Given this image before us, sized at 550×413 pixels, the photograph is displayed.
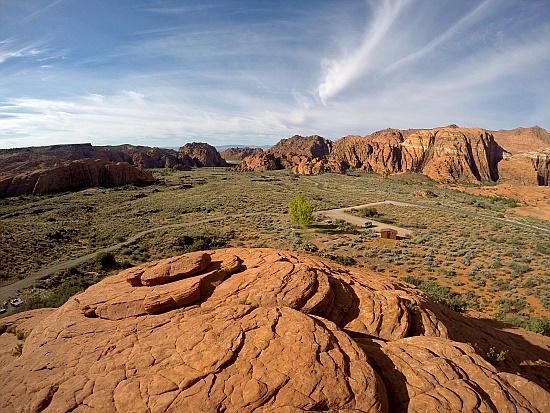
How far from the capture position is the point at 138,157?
576 feet

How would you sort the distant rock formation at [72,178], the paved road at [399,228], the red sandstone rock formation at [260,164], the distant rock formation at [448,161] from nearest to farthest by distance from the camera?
the paved road at [399,228], the distant rock formation at [72,178], the distant rock formation at [448,161], the red sandstone rock formation at [260,164]

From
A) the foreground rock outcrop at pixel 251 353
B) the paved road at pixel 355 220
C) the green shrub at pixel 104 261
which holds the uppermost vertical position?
the foreground rock outcrop at pixel 251 353

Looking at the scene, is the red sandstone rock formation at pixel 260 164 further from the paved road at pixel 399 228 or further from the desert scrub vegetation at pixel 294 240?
the paved road at pixel 399 228

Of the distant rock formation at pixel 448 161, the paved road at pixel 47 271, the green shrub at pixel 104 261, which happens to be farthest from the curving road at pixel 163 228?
the distant rock formation at pixel 448 161

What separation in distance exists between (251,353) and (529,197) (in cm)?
10523

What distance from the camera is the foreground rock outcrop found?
21.1 ft

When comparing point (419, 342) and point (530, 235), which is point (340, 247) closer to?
point (419, 342)

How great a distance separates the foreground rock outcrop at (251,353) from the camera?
644cm

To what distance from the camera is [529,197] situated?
3088 inches

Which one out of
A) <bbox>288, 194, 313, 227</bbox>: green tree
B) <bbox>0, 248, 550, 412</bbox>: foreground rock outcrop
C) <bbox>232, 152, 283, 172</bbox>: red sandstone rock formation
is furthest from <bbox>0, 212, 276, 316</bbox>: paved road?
<bbox>232, 152, 283, 172</bbox>: red sandstone rock formation

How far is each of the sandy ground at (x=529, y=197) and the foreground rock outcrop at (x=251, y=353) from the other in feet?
219

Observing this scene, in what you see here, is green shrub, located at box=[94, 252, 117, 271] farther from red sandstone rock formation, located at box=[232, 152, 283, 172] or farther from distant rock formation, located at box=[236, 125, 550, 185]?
red sandstone rock formation, located at box=[232, 152, 283, 172]

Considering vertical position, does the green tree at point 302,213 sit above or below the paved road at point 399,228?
above

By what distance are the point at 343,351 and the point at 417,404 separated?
2.03 meters
